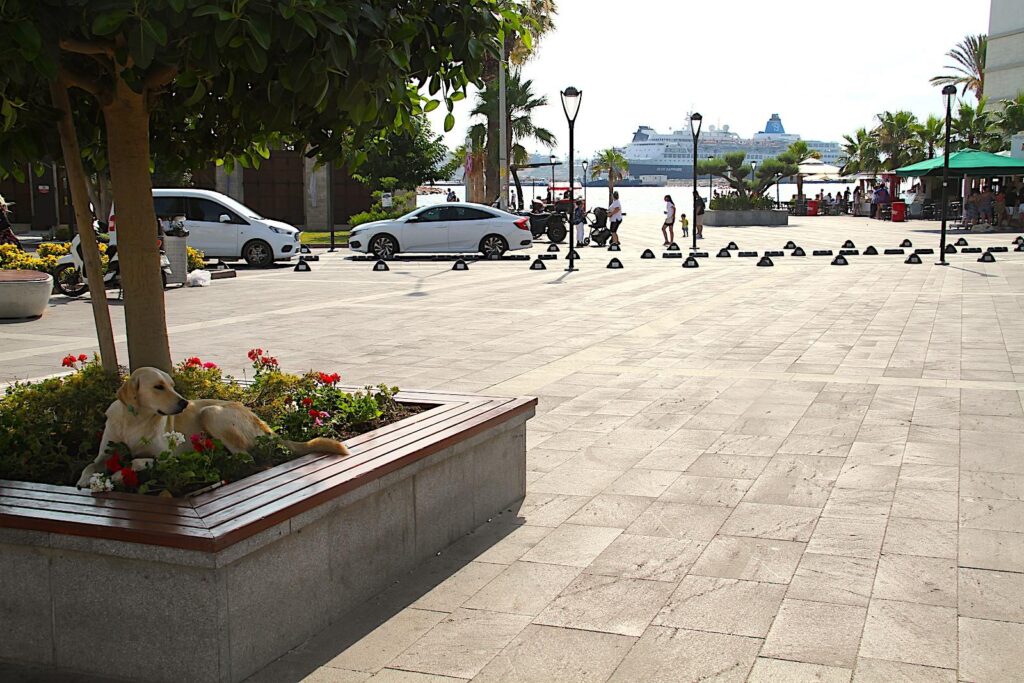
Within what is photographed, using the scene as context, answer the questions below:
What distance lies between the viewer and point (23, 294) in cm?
1349

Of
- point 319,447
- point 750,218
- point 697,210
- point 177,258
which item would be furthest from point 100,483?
point 750,218

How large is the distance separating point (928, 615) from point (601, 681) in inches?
55.1

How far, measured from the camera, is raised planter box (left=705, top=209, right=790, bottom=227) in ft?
145

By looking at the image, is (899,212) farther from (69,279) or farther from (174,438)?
(174,438)

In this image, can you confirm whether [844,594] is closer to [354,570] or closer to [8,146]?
[354,570]

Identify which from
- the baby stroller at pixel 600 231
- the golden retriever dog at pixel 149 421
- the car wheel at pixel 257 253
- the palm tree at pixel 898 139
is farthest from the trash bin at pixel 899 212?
the golden retriever dog at pixel 149 421

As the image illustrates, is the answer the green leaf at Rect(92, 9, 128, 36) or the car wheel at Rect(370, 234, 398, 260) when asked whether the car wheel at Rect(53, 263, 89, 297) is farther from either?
the green leaf at Rect(92, 9, 128, 36)

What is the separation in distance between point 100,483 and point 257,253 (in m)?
20.1

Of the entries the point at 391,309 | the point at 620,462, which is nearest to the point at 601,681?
the point at 620,462

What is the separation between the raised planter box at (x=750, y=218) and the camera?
44.3m

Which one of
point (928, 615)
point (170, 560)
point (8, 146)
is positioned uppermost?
point (8, 146)

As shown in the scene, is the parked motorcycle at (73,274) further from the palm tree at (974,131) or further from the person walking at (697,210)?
the palm tree at (974,131)

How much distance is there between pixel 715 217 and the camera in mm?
45375

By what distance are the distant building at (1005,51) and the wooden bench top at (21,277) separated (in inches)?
2375
